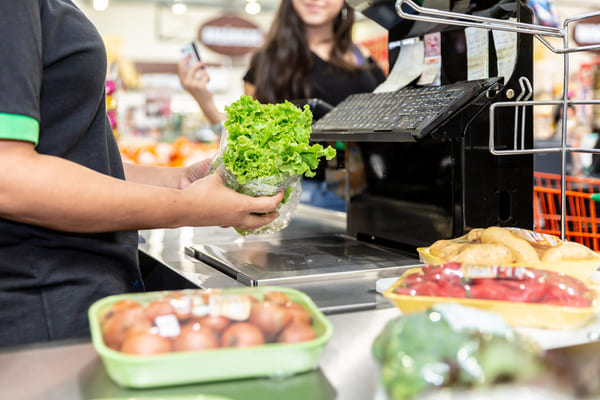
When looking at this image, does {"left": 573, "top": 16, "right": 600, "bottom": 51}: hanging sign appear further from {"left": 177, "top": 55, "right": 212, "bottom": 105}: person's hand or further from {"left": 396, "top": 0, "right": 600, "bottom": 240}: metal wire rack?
{"left": 396, "top": 0, "right": 600, "bottom": 240}: metal wire rack

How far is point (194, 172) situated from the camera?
1.68 m

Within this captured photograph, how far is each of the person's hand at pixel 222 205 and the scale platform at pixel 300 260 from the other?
0.12m

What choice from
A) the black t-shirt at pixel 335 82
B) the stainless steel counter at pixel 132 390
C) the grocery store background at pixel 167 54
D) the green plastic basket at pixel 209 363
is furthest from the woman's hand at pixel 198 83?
the grocery store background at pixel 167 54

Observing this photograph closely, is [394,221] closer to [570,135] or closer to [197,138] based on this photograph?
[570,135]

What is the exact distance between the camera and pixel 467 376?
2.06ft

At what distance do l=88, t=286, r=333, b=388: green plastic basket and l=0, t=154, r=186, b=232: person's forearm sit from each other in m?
0.29

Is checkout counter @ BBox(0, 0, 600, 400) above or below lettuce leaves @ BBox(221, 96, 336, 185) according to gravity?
below

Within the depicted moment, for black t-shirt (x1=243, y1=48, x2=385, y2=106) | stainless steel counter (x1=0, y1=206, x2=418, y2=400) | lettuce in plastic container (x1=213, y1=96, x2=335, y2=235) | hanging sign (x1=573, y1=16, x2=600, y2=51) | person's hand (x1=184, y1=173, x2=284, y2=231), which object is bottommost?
stainless steel counter (x1=0, y1=206, x2=418, y2=400)

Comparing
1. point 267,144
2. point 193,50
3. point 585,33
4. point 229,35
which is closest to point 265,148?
point 267,144

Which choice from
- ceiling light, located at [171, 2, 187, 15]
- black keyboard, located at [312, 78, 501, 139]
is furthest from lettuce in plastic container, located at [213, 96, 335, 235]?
ceiling light, located at [171, 2, 187, 15]

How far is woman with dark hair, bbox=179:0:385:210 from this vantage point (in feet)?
10.0

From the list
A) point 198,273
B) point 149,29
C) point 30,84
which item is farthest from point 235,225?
point 149,29

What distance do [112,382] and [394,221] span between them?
105cm

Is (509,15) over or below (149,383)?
over
